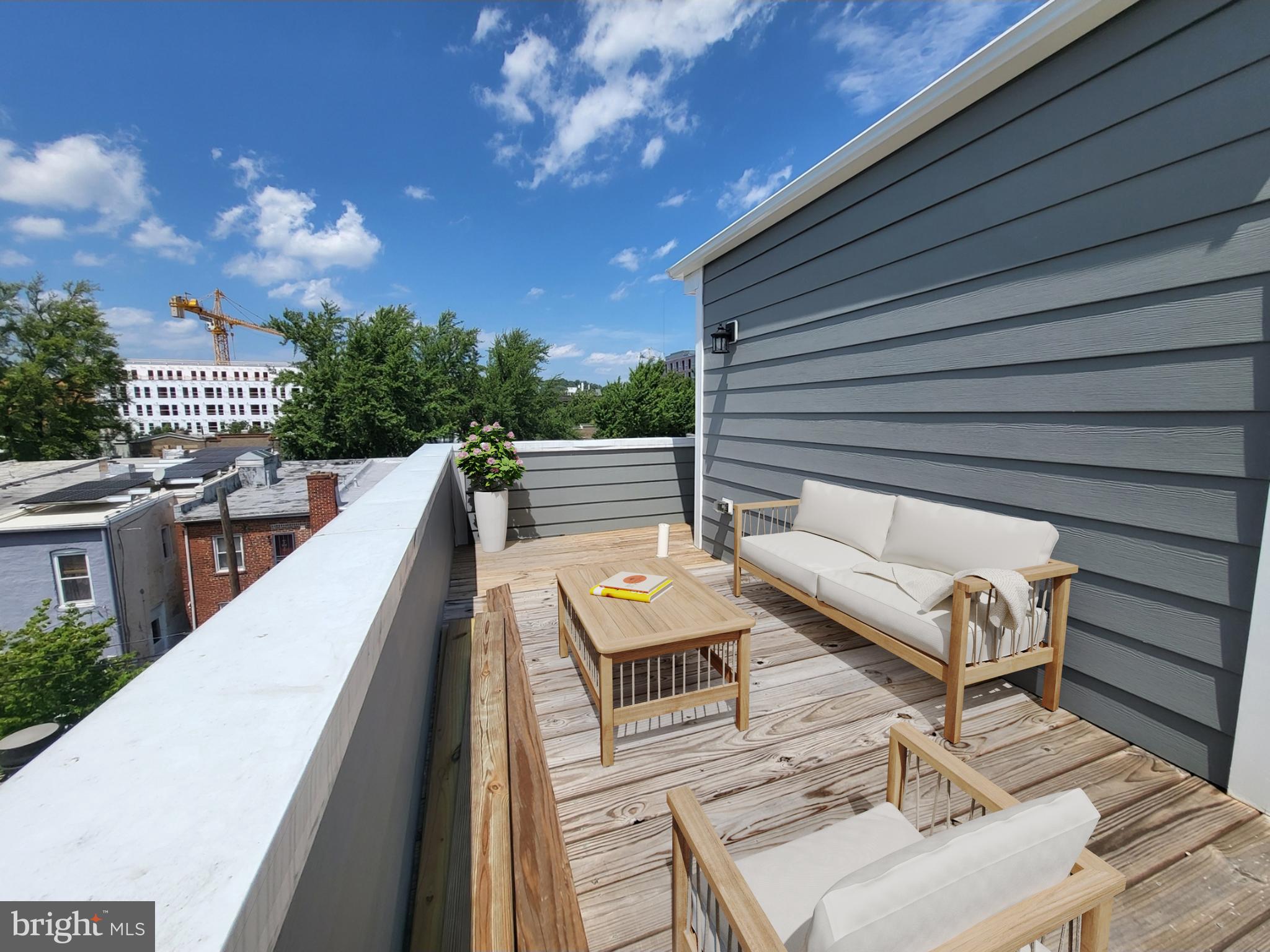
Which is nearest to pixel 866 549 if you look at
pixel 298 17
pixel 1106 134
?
pixel 1106 134

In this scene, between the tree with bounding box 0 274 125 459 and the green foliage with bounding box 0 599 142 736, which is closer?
the green foliage with bounding box 0 599 142 736

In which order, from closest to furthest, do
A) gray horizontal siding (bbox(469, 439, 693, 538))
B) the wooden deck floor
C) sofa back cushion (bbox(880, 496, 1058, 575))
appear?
the wooden deck floor < sofa back cushion (bbox(880, 496, 1058, 575)) < gray horizontal siding (bbox(469, 439, 693, 538))

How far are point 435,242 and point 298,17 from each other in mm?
25338

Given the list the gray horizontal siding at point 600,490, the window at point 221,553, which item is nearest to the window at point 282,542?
the window at point 221,553

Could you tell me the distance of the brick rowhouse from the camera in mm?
11359

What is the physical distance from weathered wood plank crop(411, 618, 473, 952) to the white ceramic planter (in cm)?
243

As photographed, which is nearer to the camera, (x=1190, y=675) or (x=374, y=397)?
(x=1190, y=675)

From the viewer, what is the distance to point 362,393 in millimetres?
22516

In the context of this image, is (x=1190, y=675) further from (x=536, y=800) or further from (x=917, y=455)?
(x=536, y=800)

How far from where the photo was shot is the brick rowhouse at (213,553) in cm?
1136

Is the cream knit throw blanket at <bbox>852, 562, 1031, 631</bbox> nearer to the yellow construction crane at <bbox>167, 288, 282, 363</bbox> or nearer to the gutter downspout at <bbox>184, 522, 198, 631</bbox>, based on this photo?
the gutter downspout at <bbox>184, 522, 198, 631</bbox>

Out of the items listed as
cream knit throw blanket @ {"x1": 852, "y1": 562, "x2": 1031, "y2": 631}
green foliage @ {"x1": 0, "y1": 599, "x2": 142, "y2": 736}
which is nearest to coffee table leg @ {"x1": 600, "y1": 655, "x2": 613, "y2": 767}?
cream knit throw blanket @ {"x1": 852, "y1": 562, "x2": 1031, "y2": 631}

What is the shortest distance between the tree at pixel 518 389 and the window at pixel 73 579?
16262 millimetres

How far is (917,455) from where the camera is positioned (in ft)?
9.79
